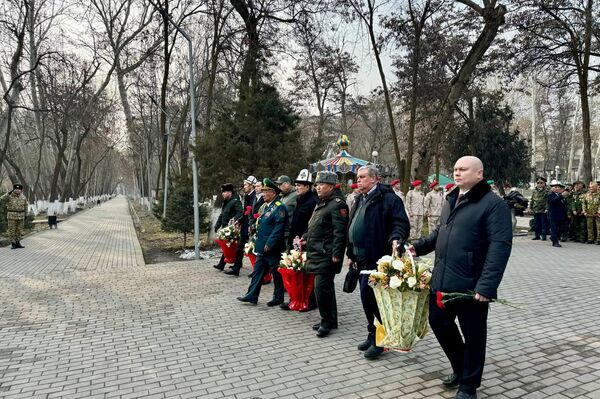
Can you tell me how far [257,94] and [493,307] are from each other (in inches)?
325

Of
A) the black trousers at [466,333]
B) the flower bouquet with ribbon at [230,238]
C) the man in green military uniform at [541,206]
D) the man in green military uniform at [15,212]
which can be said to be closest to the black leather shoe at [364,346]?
the black trousers at [466,333]

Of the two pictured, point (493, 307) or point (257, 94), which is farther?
point (257, 94)

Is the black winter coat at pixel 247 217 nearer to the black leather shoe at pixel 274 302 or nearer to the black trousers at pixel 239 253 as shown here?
the black trousers at pixel 239 253

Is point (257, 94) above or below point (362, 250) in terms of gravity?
above

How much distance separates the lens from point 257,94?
40.3 ft

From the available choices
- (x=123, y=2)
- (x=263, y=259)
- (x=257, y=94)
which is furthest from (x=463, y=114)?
(x=263, y=259)

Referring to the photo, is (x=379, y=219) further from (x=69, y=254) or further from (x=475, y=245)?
(x=69, y=254)

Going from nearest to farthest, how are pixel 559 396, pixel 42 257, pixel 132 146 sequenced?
1. pixel 559 396
2. pixel 42 257
3. pixel 132 146

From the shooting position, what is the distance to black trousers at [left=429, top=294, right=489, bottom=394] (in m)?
3.40

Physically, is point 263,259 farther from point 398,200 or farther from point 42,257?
point 42,257

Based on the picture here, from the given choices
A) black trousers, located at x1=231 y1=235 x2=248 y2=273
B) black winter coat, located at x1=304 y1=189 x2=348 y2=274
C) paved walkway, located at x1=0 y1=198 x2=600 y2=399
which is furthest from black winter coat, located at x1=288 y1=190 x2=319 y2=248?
black trousers, located at x1=231 y1=235 x2=248 y2=273

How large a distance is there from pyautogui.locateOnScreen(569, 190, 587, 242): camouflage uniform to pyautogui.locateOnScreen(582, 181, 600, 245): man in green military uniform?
0.87 feet

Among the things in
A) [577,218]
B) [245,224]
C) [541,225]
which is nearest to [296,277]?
[245,224]

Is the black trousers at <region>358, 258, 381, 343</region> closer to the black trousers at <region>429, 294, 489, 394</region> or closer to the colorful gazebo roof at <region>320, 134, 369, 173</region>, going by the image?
the black trousers at <region>429, 294, 489, 394</region>
